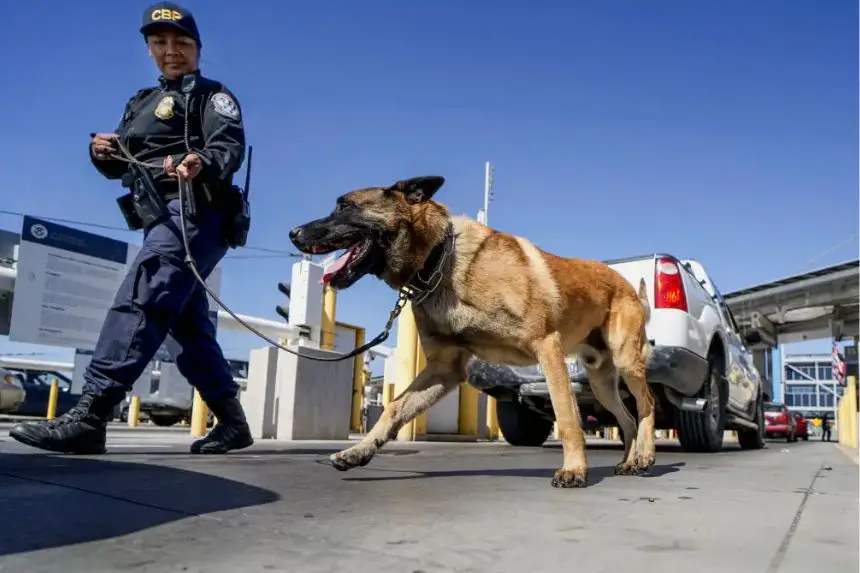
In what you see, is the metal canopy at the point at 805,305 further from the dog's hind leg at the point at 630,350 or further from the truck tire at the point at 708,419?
the dog's hind leg at the point at 630,350

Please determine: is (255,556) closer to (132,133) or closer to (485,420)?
(132,133)

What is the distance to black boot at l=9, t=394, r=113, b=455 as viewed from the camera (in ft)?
11.0

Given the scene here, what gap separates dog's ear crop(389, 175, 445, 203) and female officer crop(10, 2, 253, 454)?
101 cm

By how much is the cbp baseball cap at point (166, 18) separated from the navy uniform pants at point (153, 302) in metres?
1.06

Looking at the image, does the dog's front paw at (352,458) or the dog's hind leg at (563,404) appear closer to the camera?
the dog's hind leg at (563,404)

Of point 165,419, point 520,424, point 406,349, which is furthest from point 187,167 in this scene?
point 165,419

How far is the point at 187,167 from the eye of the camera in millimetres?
3586

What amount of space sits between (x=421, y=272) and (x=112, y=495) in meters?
1.87

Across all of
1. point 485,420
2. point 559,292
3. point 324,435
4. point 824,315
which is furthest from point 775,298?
point 559,292

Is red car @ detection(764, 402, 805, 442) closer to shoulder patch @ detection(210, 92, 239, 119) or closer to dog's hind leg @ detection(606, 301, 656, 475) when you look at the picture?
dog's hind leg @ detection(606, 301, 656, 475)

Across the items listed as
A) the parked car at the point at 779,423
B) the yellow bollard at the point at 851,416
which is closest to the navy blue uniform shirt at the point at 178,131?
the yellow bollard at the point at 851,416

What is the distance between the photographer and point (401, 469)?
3.82 meters

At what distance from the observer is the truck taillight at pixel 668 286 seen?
6.36 m

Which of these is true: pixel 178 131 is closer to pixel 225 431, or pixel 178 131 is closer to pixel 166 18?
pixel 166 18
